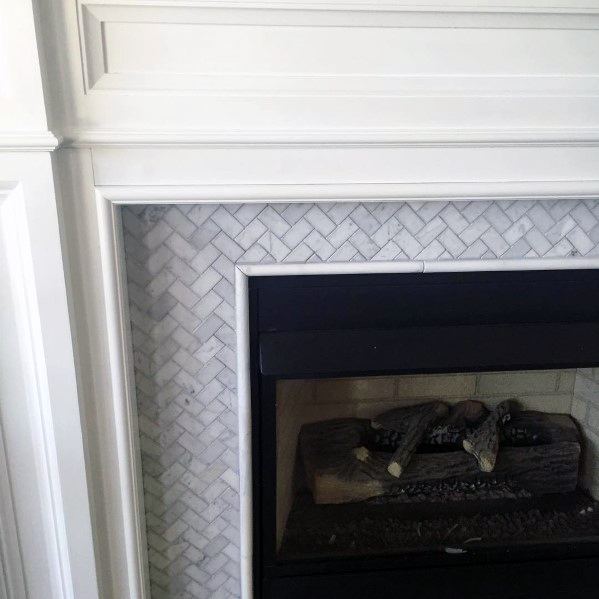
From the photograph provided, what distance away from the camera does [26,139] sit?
82cm

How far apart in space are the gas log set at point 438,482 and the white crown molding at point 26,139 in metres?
0.78

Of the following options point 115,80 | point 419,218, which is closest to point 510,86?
point 419,218

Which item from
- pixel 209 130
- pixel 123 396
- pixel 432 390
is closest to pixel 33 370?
pixel 123 396

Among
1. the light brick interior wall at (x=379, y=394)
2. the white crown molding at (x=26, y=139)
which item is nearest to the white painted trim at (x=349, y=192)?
the white crown molding at (x=26, y=139)

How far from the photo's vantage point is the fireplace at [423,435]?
1.04 metres

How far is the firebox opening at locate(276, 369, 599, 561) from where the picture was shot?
1.25m

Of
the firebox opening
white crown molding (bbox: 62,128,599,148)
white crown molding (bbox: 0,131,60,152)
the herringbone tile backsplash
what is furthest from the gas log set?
white crown molding (bbox: 0,131,60,152)

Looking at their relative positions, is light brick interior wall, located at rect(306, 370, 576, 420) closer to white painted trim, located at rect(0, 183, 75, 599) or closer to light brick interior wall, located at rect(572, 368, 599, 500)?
light brick interior wall, located at rect(572, 368, 599, 500)

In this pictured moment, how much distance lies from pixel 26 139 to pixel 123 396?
1.40ft

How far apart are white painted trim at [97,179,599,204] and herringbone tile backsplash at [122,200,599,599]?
0.04 m

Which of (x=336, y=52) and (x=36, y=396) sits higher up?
(x=336, y=52)

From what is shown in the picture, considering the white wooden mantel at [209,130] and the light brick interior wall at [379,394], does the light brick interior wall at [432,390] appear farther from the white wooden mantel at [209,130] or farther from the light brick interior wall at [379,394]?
the white wooden mantel at [209,130]

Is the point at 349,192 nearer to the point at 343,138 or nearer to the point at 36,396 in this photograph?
the point at 343,138

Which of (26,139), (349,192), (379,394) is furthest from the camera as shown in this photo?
(379,394)
